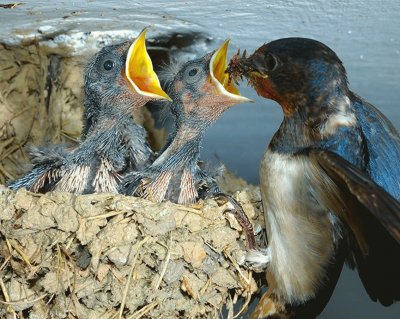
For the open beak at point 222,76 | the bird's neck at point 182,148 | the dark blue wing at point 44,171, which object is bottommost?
the dark blue wing at point 44,171

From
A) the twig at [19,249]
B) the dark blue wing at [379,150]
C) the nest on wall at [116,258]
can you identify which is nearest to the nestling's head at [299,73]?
the dark blue wing at [379,150]

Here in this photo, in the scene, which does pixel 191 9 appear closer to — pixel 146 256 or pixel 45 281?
pixel 146 256

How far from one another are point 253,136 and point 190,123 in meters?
0.52

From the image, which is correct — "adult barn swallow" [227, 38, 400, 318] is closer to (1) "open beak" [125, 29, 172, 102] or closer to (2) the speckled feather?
(1) "open beak" [125, 29, 172, 102]

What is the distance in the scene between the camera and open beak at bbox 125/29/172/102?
289 centimetres

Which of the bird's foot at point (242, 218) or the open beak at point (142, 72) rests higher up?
the open beak at point (142, 72)

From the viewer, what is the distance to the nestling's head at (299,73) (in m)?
2.60

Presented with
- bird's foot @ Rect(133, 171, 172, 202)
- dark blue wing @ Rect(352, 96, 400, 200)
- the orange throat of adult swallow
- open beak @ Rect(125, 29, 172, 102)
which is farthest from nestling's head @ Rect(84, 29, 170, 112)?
dark blue wing @ Rect(352, 96, 400, 200)

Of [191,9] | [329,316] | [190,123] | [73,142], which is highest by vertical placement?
[191,9]

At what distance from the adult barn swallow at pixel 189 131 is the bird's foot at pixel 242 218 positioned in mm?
204

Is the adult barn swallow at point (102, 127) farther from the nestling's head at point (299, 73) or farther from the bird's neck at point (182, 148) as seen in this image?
the nestling's head at point (299, 73)

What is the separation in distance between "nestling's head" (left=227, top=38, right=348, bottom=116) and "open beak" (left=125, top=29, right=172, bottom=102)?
1.25 feet

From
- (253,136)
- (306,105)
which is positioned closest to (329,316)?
(253,136)

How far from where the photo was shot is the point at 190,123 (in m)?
3.08
